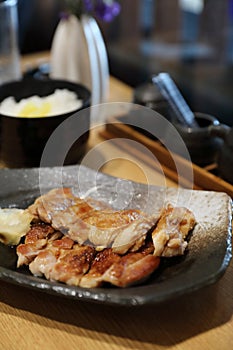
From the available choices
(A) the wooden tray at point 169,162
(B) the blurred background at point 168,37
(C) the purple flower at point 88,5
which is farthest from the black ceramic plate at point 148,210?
(B) the blurred background at point 168,37

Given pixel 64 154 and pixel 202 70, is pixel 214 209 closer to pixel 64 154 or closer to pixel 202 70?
pixel 64 154

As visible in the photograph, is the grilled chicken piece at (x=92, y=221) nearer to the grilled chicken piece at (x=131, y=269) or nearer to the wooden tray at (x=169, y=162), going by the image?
the grilled chicken piece at (x=131, y=269)

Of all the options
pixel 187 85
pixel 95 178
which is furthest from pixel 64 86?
pixel 187 85

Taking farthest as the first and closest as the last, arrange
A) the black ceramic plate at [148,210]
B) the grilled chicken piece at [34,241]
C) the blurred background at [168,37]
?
the blurred background at [168,37], the grilled chicken piece at [34,241], the black ceramic plate at [148,210]

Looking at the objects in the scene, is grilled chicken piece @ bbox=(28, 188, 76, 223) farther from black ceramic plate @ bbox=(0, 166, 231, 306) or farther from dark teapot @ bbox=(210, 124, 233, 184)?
dark teapot @ bbox=(210, 124, 233, 184)

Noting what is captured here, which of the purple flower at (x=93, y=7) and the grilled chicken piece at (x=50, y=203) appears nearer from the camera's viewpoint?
the grilled chicken piece at (x=50, y=203)

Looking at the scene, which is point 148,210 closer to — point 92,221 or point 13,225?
→ point 92,221

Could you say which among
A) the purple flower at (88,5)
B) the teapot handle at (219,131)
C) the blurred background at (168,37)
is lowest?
the blurred background at (168,37)
